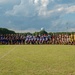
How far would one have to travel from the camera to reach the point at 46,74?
9859mm

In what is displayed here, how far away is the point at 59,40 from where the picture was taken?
38.5 metres

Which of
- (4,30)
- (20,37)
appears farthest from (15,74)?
(4,30)

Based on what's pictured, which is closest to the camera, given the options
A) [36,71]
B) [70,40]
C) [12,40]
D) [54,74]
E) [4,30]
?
[54,74]

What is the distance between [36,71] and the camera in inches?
416

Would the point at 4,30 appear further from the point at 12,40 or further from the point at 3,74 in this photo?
the point at 3,74

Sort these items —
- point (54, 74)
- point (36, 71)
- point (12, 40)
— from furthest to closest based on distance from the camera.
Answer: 1. point (12, 40)
2. point (36, 71)
3. point (54, 74)

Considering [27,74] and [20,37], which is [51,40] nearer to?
[20,37]

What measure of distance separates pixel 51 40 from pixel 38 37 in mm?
1764

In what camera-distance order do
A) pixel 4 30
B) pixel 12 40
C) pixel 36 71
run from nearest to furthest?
1. pixel 36 71
2. pixel 12 40
3. pixel 4 30

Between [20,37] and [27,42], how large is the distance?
47.8 inches

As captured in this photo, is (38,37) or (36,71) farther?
Result: (38,37)

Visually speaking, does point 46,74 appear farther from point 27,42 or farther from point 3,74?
point 27,42

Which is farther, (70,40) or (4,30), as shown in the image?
(4,30)

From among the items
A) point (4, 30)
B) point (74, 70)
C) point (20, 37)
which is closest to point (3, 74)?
point (74, 70)
